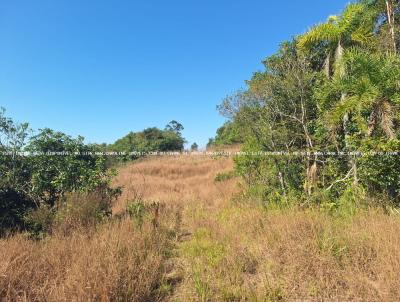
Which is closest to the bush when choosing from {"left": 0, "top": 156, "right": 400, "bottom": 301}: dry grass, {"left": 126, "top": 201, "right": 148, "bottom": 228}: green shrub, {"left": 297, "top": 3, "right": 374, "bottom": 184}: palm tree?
{"left": 0, "top": 156, "right": 400, "bottom": 301}: dry grass

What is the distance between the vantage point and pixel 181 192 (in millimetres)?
14812

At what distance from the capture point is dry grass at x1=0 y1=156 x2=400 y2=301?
3709mm

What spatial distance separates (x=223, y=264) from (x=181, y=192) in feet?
33.5

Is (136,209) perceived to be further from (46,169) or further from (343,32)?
(343,32)

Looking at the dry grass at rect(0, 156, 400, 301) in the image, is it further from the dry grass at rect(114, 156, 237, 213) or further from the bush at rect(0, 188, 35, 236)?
the dry grass at rect(114, 156, 237, 213)

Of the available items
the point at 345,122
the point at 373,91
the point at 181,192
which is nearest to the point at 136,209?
the point at 345,122

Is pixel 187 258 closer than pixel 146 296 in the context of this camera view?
No

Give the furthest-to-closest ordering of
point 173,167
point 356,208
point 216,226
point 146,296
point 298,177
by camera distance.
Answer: point 173,167
point 298,177
point 216,226
point 356,208
point 146,296

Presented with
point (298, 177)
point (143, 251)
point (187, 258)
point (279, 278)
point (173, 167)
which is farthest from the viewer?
point (173, 167)

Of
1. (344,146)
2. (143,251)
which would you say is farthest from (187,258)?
(344,146)

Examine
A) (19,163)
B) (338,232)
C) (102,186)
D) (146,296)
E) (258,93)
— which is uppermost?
(258,93)

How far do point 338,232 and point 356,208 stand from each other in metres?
1.82

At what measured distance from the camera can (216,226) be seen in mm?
7152

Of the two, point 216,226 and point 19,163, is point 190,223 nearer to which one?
point 216,226
